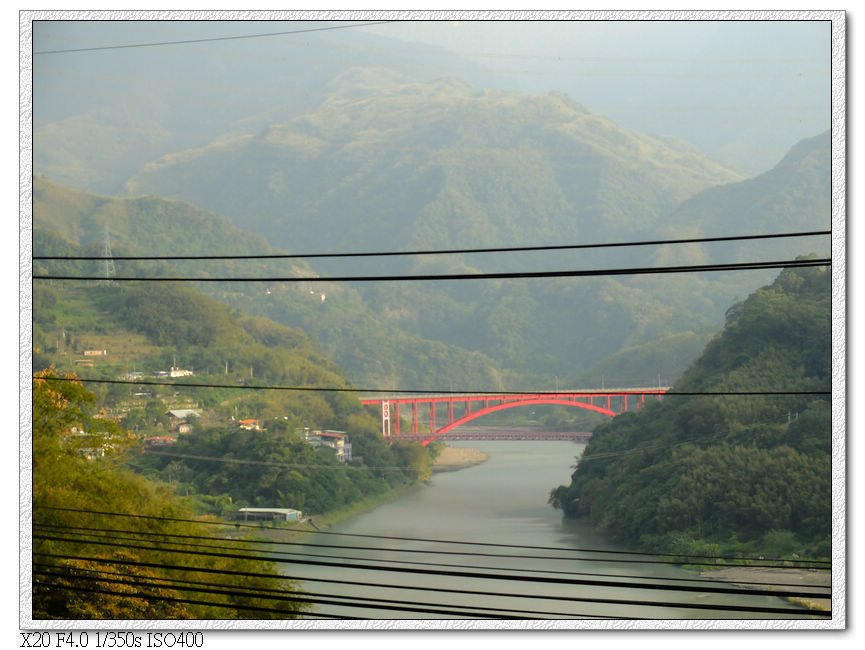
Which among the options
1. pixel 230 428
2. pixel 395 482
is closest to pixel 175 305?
pixel 230 428

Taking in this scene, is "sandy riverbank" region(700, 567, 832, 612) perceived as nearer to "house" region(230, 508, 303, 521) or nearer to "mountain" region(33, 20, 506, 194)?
"house" region(230, 508, 303, 521)

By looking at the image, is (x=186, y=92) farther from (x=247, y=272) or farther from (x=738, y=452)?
(x=738, y=452)

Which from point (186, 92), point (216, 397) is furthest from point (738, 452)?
point (186, 92)

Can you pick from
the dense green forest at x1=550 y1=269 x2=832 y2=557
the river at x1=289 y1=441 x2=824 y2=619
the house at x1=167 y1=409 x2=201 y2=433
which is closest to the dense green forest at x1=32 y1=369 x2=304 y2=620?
the river at x1=289 y1=441 x2=824 y2=619

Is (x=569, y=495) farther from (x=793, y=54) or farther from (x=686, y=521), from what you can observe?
(x=793, y=54)

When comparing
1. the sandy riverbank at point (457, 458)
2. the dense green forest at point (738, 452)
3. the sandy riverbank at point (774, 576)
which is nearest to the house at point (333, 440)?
the sandy riverbank at point (457, 458)
